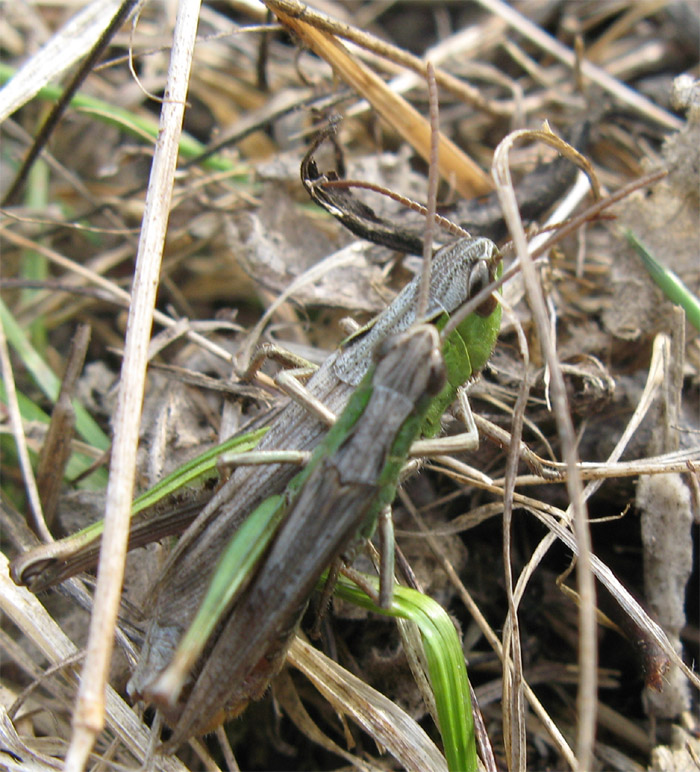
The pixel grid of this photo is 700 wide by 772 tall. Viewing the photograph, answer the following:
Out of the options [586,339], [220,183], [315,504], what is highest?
[220,183]

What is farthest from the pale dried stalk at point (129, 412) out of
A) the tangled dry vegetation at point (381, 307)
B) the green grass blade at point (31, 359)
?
the green grass blade at point (31, 359)

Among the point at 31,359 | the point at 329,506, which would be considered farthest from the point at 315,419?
the point at 31,359

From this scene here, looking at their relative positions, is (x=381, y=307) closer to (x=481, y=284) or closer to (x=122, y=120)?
(x=481, y=284)

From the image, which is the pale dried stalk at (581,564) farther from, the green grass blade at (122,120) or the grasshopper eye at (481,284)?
the green grass blade at (122,120)

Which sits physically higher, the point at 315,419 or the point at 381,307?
the point at 381,307

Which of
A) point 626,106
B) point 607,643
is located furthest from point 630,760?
point 626,106

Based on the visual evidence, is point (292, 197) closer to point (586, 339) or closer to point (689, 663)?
point (586, 339)

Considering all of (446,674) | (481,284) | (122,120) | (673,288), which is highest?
(122,120)
